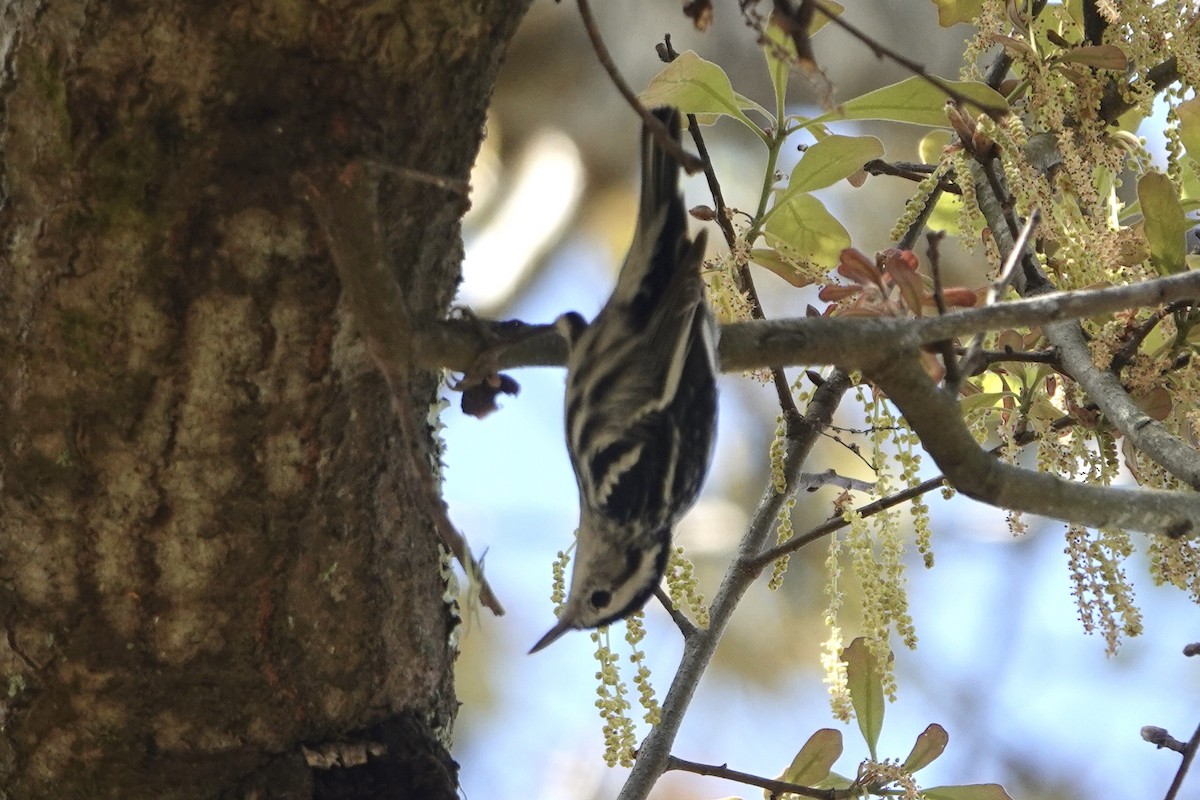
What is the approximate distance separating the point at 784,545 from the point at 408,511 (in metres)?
0.44

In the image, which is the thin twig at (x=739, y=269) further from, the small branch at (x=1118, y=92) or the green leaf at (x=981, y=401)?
the small branch at (x=1118, y=92)

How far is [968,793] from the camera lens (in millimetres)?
1397

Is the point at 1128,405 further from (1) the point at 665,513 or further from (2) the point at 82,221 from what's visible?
(2) the point at 82,221

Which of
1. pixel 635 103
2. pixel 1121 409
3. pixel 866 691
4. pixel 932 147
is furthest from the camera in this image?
pixel 932 147

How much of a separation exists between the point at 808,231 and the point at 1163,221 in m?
0.41

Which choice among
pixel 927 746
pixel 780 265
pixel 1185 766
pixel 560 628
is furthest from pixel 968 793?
pixel 780 265

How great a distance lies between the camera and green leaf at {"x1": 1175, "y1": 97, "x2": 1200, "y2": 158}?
126 cm

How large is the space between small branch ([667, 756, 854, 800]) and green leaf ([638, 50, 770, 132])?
74 cm

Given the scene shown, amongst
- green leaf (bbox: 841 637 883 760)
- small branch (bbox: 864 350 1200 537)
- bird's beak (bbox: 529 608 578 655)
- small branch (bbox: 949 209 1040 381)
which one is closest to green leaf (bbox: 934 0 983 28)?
small branch (bbox: 949 209 1040 381)

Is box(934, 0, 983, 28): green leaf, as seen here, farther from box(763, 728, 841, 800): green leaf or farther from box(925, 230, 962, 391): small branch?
box(763, 728, 841, 800): green leaf

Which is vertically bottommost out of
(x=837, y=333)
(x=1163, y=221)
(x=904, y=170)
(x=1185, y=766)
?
(x=1185, y=766)

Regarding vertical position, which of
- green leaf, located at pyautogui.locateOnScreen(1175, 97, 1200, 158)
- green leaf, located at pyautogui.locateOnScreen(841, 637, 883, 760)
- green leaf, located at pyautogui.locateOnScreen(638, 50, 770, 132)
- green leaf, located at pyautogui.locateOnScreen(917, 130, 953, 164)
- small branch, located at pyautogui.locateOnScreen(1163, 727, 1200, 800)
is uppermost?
green leaf, located at pyautogui.locateOnScreen(917, 130, 953, 164)

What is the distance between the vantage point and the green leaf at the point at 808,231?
1.44 meters

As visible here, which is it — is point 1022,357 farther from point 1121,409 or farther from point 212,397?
point 212,397
